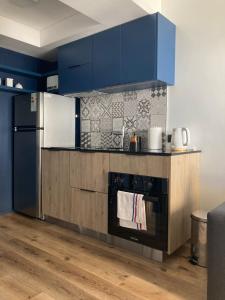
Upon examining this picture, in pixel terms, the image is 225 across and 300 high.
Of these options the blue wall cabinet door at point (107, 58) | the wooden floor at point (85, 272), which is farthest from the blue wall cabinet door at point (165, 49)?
the wooden floor at point (85, 272)

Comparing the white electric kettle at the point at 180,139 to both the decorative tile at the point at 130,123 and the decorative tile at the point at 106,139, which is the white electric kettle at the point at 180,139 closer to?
the decorative tile at the point at 130,123

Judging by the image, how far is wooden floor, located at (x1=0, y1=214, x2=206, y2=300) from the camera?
159cm

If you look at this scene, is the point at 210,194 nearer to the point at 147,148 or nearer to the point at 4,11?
the point at 147,148

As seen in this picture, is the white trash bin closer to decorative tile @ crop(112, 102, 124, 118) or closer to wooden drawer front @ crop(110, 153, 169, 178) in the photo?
wooden drawer front @ crop(110, 153, 169, 178)

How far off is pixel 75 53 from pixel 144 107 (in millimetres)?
1048

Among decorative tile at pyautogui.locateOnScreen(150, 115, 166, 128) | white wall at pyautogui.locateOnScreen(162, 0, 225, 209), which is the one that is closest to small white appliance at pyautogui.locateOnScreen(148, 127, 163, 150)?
decorative tile at pyautogui.locateOnScreen(150, 115, 166, 128)

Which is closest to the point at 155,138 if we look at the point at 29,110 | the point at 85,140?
the point at 85,140

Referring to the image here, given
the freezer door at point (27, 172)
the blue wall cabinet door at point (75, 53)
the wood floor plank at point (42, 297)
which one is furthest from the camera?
the freezer door at point (27, 172)

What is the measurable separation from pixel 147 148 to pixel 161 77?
741 mm

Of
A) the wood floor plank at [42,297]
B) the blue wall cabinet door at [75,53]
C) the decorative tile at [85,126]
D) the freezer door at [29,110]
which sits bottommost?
the wood floor plank at [42,297]

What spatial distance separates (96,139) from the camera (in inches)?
127

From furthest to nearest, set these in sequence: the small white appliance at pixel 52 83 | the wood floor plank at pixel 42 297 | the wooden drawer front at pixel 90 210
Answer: the small white appliance at pixel 52 83 → the wooden drawer front at pixel 90 210 → the wood floor plank at pixel 42 297

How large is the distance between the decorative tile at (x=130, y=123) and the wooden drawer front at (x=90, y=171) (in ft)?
2.24

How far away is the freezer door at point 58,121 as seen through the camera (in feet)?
9.65
